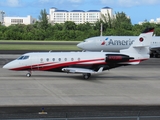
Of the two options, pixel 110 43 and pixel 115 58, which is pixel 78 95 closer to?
pixel 115 58

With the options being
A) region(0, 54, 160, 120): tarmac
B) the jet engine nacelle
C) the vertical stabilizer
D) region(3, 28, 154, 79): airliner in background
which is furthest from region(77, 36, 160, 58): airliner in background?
the jet engine nacelle

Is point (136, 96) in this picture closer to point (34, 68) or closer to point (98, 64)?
point (98, 64)

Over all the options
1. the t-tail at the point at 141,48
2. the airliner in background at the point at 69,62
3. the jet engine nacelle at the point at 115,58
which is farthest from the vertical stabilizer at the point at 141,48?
the jet engine nacelle at the point at 115,58

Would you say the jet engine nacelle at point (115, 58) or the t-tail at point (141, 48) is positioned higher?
the t-tail at point (141, 48)

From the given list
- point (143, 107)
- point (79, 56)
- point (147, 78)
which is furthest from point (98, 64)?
point (143, 107)

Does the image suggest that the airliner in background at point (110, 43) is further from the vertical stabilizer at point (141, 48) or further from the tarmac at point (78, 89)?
the vertical stabilizer at point (141, 48)

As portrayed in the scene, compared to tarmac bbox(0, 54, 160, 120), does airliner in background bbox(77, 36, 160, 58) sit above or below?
above

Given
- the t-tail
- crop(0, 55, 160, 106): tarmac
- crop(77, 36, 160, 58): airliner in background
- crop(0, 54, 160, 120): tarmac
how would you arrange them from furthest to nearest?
crop(77, 36, 160, 58): airliner in background → the t-tail → crop(0, 55, 160, 106): tarmac → crop(0, 54, 160, 120): tarmac

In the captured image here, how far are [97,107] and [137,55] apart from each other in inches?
617

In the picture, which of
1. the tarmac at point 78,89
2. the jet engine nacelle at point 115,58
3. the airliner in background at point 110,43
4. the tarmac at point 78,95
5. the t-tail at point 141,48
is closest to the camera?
the tarmac at point 78,95

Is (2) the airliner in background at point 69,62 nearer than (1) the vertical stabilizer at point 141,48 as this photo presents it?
Yes

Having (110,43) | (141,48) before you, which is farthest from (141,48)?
(110,43)

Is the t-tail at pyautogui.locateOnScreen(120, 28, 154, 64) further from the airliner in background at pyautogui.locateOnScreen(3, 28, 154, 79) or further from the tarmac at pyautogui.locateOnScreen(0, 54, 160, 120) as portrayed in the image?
the tarmac at pyautogui.locateOnScreen(0, 54, 160, 120)

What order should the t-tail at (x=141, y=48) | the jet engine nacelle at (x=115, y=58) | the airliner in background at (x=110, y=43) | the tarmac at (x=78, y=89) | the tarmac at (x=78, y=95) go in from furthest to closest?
the airliner in background at (x=110, y=43) < the t-tail at (x=141, y=48) < the jet engine nacelle at (x=115, y=58) < the tarmac at (x=78, y=89) < the tarmac at (x=78, y=95)
